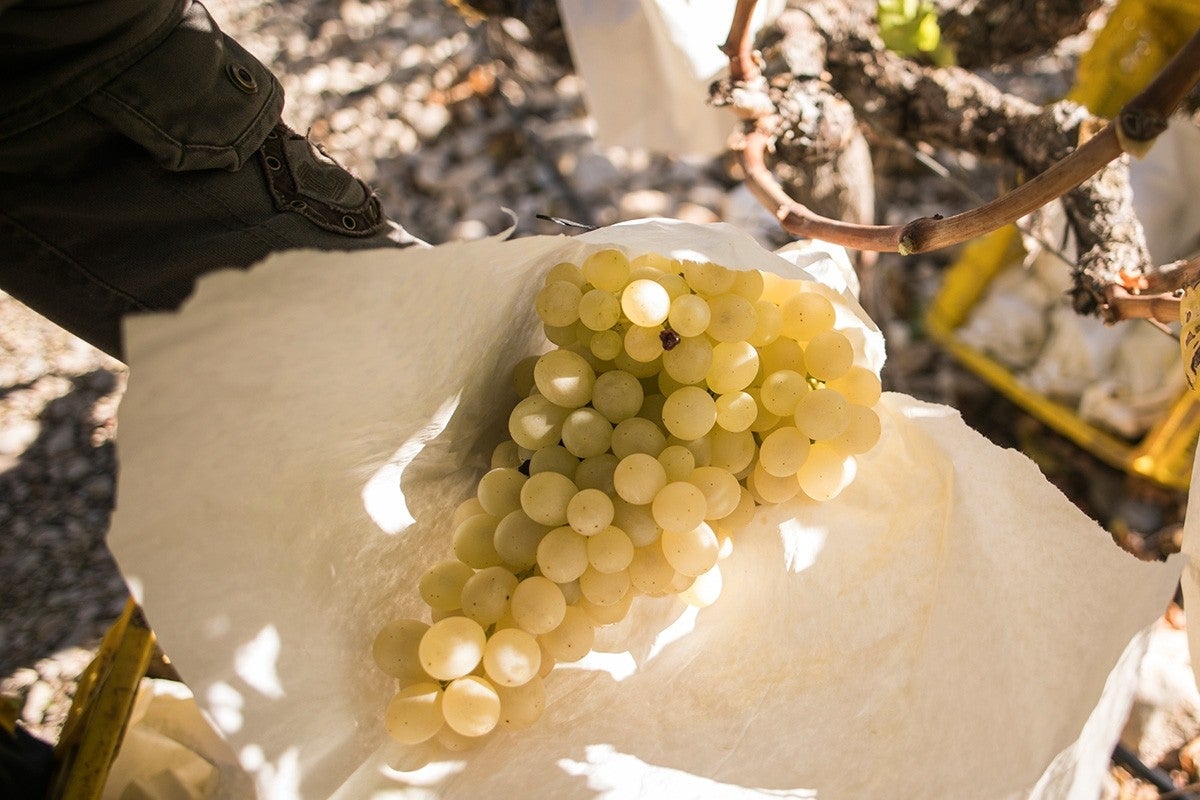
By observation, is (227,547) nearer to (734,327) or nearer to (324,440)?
(324,440)

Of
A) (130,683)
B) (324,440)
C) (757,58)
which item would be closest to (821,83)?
(757,58)

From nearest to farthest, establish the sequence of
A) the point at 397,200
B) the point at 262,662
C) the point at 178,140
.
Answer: the point at 262,662, the point at 178,140, the point at 397,200

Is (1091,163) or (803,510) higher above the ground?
(1091,163)

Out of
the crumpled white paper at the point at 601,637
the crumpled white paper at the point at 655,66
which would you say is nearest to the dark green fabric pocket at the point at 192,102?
the crumpled white paper at the point at 601,637

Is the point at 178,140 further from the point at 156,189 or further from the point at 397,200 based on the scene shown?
the point at 397,200

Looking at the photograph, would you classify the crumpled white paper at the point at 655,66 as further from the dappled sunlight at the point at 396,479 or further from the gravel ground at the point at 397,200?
the dappled sunlight at the point at 396,479

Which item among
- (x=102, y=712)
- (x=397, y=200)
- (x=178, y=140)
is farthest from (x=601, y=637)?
(x=397, y=200)
